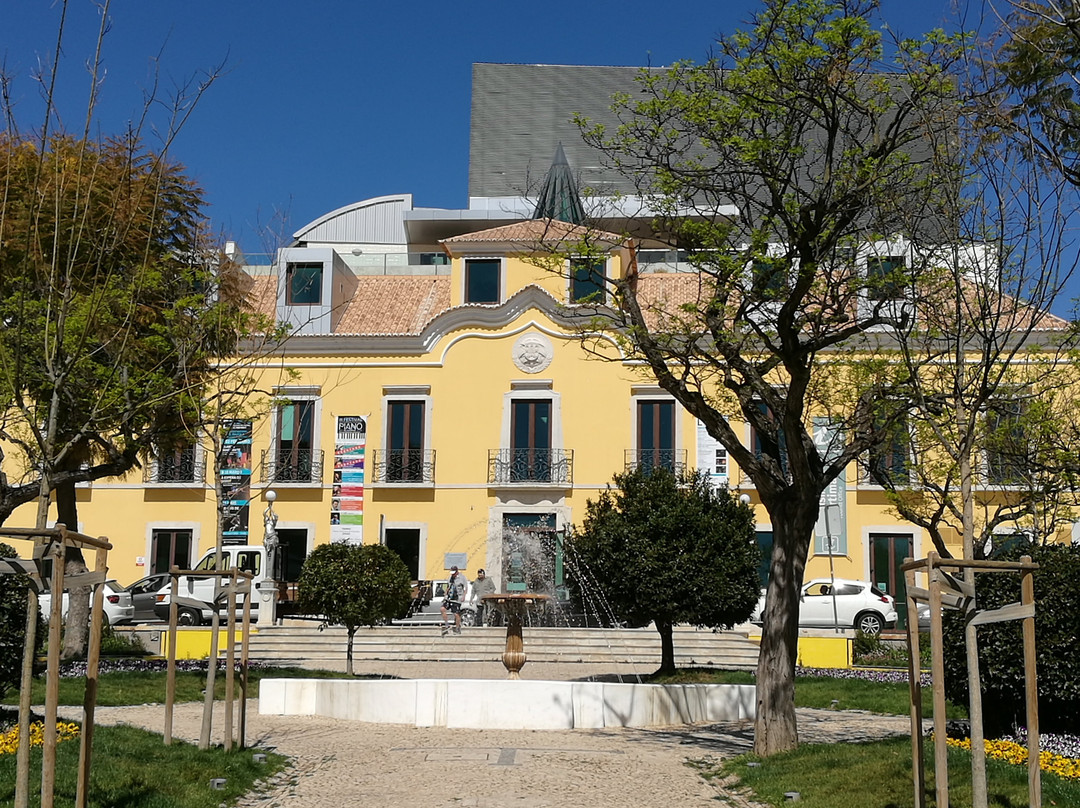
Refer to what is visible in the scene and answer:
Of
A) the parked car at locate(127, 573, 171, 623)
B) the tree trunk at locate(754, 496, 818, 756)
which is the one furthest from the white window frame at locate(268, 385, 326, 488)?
the tree trunk at locate(754, 496, 818, 756)

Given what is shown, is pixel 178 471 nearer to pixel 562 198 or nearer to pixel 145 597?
pixel 145 597

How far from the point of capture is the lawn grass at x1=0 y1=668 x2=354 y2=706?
1561cm

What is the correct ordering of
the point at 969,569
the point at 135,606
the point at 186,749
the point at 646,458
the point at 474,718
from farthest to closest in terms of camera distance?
the point at 646,458, the point at 135,606, the point at 474,718, the point at 186,749, the point at 969,569

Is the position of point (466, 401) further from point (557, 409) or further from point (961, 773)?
point (961, 773)

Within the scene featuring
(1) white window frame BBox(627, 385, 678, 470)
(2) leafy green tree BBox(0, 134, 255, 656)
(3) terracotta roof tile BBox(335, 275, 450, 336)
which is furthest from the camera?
(3) terracotta roof tile BBox(335, 275, 450, 336)

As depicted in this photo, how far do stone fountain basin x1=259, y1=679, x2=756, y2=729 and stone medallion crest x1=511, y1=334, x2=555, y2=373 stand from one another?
18.0 meters

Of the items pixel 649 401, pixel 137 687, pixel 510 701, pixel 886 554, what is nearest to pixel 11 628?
pixel 510 701

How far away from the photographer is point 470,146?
5081 cm

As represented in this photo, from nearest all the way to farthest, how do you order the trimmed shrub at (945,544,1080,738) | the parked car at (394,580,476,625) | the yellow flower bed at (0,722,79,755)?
the yellow flower bed at (0,722,79,755) → the trimmed shrub at (945,544,1080,738) → the parked car at (394,580,476,625)

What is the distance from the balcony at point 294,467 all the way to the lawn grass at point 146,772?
2096 cm

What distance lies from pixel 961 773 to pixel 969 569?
7.07 ft

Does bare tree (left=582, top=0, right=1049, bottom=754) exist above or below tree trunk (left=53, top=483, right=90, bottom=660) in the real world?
above

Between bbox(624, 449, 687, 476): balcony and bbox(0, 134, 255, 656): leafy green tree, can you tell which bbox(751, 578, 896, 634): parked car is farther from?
bbox(0, 134, 255, 656): leafy green tree

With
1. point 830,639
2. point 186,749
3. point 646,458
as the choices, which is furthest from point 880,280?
point 646,458
